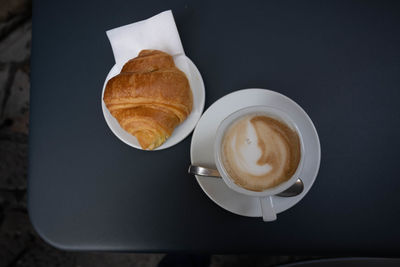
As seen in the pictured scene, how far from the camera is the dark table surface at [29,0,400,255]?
0.77 m

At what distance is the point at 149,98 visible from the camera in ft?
2.34

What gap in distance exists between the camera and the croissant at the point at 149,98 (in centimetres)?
71

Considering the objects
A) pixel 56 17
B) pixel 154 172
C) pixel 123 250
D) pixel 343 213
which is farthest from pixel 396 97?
pixel 56 17

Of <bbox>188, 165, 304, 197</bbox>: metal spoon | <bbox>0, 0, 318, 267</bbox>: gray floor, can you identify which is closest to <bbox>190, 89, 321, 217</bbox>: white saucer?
<bbox>188, 165, 304, 197</bbox>: metal spoon

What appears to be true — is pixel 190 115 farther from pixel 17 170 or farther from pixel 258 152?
pixel 17 170

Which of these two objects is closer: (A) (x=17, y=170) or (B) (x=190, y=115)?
(B) (x=190, y=115)

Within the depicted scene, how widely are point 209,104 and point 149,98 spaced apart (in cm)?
18

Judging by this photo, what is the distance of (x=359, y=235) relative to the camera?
0.76m

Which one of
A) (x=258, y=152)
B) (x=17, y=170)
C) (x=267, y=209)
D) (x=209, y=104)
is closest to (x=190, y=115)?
(x=209, y=104)

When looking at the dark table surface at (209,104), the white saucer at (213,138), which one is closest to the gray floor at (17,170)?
the dark table surface at (209,104)

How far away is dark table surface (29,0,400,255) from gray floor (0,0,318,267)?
2.49 feet

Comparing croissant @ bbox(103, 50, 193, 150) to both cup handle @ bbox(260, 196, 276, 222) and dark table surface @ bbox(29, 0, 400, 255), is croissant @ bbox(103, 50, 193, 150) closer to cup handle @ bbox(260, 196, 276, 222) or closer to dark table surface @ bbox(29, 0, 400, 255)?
dark table surface @ bbox(29, 0, 400, 255)

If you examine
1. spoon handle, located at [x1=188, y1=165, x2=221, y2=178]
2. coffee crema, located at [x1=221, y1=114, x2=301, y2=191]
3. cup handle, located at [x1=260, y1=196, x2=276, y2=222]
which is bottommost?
cup handle, located at [x1=260, y1=196, x2=276, y2=222]

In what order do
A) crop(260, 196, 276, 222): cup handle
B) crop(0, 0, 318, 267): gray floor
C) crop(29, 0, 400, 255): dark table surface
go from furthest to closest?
crop(0, 0, 318, 267): gray floor → crop(29, 0, 400, 255): dark table surface → crop(260, 196, 276, 222): cup handle
